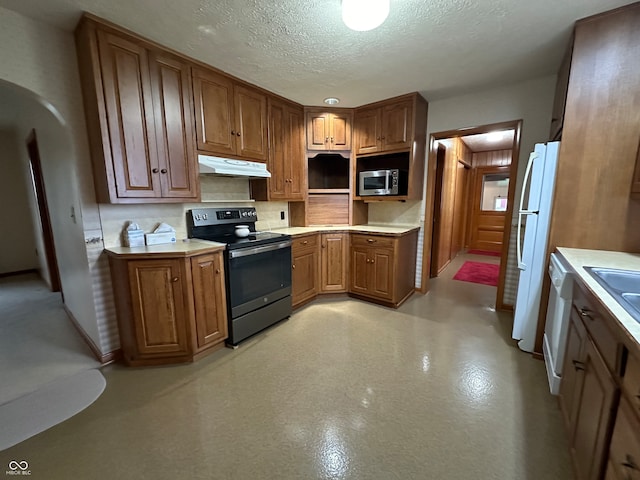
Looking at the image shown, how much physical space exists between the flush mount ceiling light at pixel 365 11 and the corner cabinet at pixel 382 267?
2.03m

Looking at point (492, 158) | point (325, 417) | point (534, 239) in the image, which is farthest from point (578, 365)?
point (492, 158)

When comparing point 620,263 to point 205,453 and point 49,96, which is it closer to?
point 205,453

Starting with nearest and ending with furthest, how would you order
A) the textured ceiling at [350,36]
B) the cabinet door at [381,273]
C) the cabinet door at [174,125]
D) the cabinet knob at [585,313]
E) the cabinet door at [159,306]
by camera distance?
1. the cabinet knob at [585,313]
2. the textured ceiling at [350,36]
3. the cabinet door at [159,306]
4. the cabinet door at [174,125]
5. the cabinet door at [381,273]

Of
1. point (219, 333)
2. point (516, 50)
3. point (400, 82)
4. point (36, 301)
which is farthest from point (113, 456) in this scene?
point (516, 50)

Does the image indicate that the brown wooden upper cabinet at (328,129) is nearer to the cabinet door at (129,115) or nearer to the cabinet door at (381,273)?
the cabinet door at (381,273)

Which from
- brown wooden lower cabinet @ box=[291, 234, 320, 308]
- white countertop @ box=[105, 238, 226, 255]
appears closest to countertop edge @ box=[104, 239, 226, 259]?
white countertop @ box=[105, 238, 226, 255]

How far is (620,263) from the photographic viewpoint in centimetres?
155

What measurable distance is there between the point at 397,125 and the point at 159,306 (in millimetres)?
3036

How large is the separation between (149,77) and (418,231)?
3.25m

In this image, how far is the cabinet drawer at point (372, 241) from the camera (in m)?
3.08

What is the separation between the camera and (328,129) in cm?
345

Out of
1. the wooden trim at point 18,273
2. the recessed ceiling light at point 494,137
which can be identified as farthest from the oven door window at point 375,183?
the wooden trim at point 18,273

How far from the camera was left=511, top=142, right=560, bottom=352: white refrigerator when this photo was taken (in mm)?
2021

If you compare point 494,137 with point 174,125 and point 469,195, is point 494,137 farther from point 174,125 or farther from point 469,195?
point 174,125
